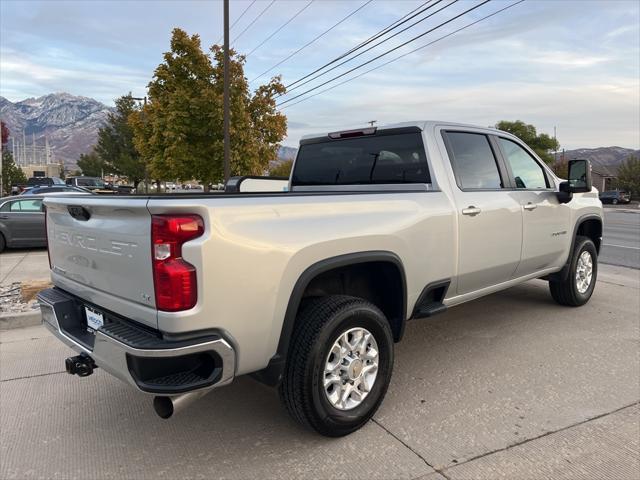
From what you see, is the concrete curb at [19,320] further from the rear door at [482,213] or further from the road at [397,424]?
the rear door at [482,213]

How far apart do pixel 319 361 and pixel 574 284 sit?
4.03 meters

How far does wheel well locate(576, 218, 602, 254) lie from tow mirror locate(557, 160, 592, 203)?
0.98 metres

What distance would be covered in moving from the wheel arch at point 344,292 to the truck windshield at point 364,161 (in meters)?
0.90

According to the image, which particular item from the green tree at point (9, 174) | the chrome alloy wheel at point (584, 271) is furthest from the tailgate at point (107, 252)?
the green tree at point (9, 174)

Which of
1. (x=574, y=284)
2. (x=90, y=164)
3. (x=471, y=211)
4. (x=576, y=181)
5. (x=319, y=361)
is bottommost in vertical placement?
(x=574, y=284)

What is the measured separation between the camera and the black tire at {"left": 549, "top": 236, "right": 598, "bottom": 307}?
18.1 ft

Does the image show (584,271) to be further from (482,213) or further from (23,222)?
(23,222)

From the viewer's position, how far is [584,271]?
582 cm

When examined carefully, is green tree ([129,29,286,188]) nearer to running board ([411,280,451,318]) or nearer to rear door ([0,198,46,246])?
rear door ([0,198,46,246])

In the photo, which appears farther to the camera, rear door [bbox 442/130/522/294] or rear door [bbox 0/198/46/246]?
rear door [bbox 0/198/46/246]

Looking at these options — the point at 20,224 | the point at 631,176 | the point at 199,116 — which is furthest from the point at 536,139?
the point at 20,224

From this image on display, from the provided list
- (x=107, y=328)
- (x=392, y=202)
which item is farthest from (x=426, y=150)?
(x=107, y=328)

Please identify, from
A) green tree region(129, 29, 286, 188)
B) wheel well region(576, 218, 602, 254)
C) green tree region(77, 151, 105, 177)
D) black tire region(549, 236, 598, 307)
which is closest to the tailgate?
black tire region(549, 236, 598, 307)

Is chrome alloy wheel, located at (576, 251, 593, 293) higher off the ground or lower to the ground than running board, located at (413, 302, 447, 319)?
lower
